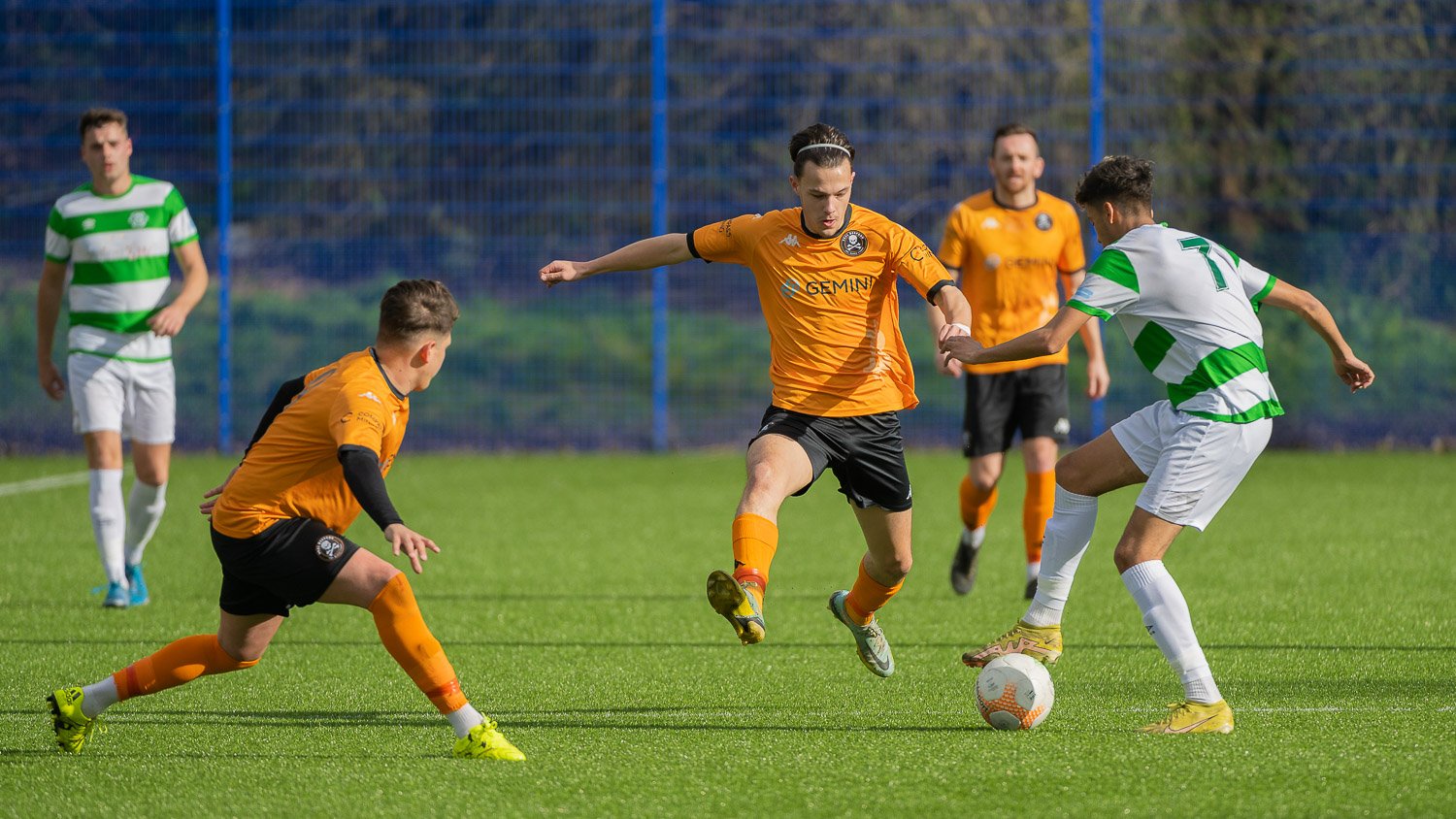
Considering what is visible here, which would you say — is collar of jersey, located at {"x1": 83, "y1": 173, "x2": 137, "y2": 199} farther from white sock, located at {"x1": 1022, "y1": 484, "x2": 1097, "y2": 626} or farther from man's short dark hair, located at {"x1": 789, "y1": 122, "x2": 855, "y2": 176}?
white sock, located at {"x1": 1022, "y1": 484, "x2": 1097, "y2": 626}

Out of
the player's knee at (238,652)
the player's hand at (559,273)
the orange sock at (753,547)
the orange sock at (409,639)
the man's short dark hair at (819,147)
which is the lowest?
the player's knee at (238,652)

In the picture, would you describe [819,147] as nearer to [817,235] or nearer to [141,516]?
[817,235]

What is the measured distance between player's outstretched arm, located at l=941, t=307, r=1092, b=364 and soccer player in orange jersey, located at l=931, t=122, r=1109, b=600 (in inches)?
119

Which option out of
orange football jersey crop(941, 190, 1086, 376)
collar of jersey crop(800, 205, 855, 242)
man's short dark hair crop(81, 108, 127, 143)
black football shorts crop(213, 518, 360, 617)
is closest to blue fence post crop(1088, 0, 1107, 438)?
orange football jersey crop(941, 190, 1086, 376)

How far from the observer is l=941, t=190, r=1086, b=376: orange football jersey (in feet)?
27.8

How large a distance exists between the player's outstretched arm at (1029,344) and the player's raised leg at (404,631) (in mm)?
1868

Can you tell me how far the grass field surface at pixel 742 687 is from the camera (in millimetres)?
4570

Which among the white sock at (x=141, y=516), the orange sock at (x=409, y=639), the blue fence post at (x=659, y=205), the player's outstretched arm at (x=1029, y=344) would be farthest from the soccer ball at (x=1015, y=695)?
the blue fence post at (x=659, y=205)

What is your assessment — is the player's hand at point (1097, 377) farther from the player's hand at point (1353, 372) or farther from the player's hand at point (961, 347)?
the player's hand at point (961, 347)

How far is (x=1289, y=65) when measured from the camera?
15.4 m

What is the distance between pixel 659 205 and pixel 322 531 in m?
11.2

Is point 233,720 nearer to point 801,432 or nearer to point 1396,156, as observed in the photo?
point 801,432

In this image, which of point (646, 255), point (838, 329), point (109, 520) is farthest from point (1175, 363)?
point (109, 520)

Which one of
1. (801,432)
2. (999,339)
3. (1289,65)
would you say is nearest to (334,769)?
(801,432)
